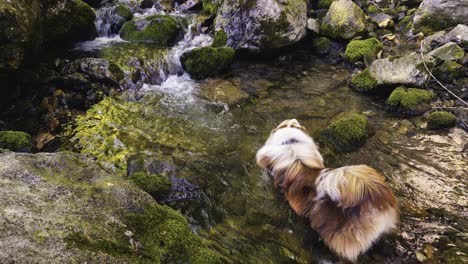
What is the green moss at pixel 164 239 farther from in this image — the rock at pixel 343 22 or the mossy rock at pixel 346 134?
the rock at pixel 343 22

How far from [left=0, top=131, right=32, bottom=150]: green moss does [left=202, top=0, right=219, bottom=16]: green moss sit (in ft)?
24.8

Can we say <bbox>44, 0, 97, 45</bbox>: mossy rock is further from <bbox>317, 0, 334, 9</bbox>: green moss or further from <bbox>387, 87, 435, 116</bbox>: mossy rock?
<bbox>317, 0, 334, 9</bbox>: green moss

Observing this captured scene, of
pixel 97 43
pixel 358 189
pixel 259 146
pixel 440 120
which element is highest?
pixel 97 43

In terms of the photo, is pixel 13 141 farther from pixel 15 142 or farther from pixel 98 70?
pixel 98 70

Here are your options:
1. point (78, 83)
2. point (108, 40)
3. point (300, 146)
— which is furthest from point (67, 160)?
point (108, 40)

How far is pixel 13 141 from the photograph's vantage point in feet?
14.7

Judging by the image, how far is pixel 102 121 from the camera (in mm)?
5777

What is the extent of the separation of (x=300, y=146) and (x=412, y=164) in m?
1.91

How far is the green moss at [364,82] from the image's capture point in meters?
7.07

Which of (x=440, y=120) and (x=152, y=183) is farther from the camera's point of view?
(x=440, y=120)

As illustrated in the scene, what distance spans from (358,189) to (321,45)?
23.6 ft

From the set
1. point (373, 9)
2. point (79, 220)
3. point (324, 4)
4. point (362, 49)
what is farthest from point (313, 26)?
point (79, 220)

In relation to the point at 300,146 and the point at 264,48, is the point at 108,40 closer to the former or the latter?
the point at 264,48

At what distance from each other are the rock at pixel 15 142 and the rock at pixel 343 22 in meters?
8.19
